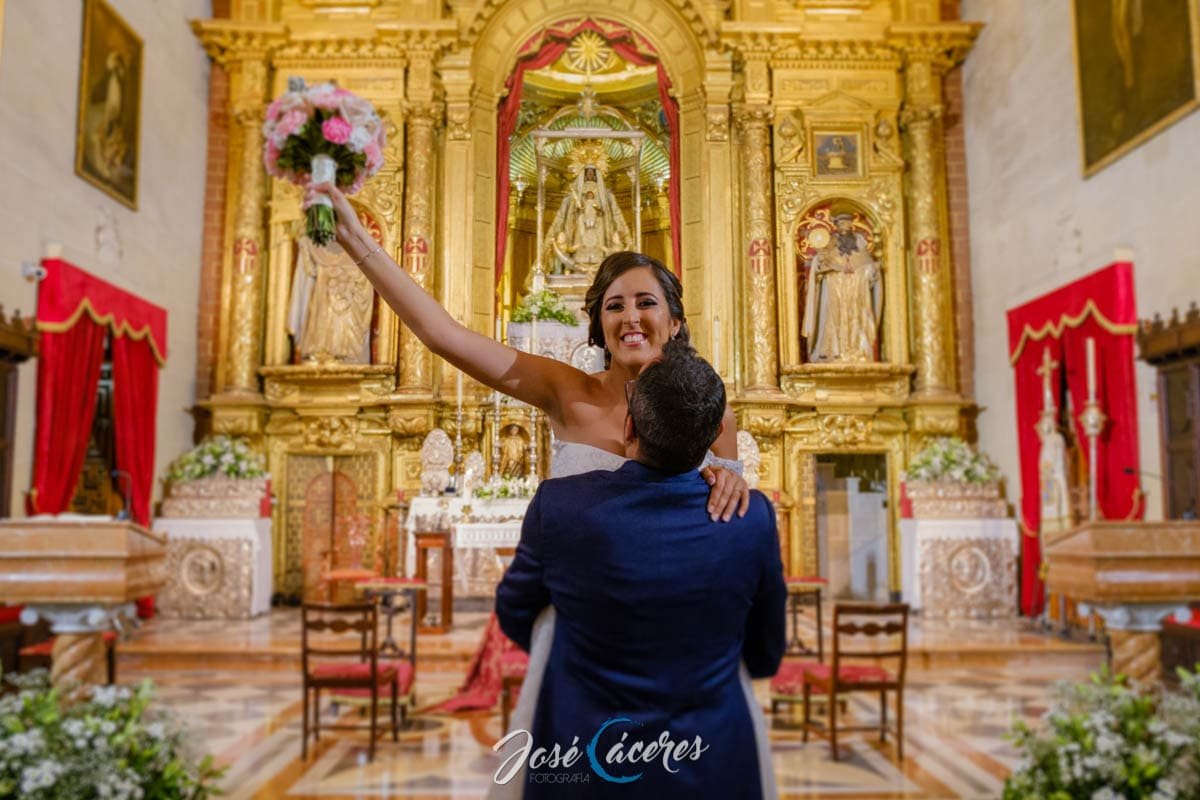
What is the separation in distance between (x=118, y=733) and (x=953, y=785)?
12.3ft

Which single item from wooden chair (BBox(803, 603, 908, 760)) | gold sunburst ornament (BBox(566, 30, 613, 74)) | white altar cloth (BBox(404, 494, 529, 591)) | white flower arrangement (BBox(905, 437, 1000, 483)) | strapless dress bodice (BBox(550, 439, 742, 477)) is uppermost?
gold sunburst ornament (BBox(566, 30, 613, 74))

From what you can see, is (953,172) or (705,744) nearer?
(705,744)

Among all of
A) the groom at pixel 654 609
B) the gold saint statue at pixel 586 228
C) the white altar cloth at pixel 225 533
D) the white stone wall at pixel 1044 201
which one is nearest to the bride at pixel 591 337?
the groom at pixel 654 609

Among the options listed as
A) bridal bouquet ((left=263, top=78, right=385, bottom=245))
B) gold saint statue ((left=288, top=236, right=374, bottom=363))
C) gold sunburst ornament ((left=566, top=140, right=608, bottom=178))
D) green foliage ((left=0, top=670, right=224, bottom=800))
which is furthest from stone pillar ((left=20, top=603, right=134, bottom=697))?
gold sunburst ornament ((left=566, top=140, right=608, bottom=178))

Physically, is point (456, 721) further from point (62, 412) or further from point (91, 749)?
point (62, 412)

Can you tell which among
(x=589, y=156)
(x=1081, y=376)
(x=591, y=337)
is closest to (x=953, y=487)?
(x=1081, y=376)

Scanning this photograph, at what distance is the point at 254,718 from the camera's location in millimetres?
6105

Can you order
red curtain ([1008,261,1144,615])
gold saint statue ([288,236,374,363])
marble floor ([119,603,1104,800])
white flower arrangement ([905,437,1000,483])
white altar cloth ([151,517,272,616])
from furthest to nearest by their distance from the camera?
gold saint statue ([288,236,374,363]) → white flower arrangement ([905,437,1000,483]) → white altar cloth ([151,517,272,616]) → red curtain ([1008,261,1144,615]) → marble floor ([119,603,1104,800])

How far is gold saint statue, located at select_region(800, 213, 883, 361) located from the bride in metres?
9.79

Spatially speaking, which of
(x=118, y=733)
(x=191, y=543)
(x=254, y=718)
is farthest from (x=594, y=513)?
(x=191, y=543)

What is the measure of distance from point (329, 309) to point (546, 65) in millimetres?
4131

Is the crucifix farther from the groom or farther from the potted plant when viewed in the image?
the groom

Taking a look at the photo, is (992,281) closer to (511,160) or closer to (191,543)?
(511,160)

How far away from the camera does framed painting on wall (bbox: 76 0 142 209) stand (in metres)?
8.91
